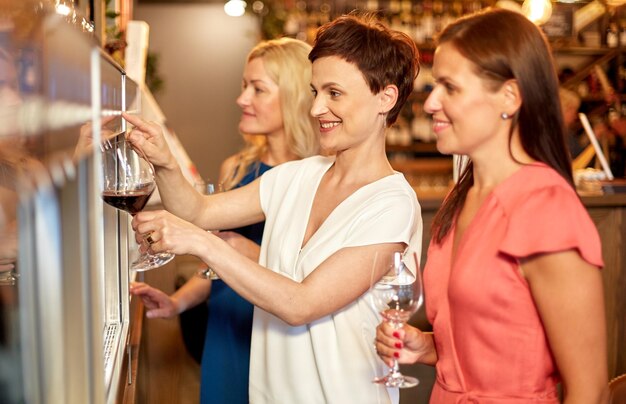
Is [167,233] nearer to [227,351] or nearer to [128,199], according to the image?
[128,199]

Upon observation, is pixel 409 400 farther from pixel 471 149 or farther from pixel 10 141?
pixel 10 141

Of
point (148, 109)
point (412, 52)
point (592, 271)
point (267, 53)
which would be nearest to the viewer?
point (592, 271)

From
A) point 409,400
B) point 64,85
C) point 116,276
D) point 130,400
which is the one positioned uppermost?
point 64,85

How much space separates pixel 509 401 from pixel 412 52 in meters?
0.98

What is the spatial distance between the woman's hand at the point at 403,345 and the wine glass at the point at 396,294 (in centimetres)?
1

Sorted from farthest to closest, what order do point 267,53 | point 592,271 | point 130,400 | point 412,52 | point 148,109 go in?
point 148,109 < point 267,53 < point 412,52 < point 130,400 < point 592,271

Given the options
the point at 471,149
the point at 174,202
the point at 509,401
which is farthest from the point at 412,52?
the point at 509,401

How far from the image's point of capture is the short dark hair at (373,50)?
207cm

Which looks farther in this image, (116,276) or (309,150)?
(309,150)

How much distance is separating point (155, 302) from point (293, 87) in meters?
0.90

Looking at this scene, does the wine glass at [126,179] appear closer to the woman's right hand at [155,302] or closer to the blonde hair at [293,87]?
the woman's right hand at [155,302]

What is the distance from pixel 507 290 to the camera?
1548 mm

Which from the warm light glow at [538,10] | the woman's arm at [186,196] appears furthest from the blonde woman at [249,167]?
the warm light glow at [538,10]

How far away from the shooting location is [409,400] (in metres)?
3.76
